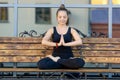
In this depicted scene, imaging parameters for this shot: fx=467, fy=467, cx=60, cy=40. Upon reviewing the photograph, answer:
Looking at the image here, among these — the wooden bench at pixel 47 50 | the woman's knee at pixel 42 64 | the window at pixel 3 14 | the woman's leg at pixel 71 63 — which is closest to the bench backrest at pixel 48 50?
the wooden bench at pixel 47 50

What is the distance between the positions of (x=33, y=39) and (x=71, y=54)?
35.0 inches

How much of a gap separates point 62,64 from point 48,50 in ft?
2.69

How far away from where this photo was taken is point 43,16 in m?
9.09

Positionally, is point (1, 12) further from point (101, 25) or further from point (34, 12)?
point (101, 25)

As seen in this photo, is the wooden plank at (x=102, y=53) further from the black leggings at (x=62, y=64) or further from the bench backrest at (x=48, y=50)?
the black leggings at (x=62, y=64)

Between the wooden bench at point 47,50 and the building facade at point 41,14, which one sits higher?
the building facade at point 41,14

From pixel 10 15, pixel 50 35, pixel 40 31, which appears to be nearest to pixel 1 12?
pixel 10 15

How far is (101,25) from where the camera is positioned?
913 cm

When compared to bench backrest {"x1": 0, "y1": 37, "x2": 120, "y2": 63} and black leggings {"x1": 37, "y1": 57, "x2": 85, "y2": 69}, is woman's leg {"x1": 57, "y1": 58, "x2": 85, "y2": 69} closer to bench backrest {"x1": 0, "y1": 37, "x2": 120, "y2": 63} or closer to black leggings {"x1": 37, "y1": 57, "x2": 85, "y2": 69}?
black leggings {"x1": 37, "y1": 57, "x2": 85, "y2": 69}

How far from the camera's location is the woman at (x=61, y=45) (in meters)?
7.53

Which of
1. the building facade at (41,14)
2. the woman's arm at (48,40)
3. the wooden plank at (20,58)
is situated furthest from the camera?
the building facade at (41,14)

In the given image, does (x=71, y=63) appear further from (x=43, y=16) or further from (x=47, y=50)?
(x=43, y=16)

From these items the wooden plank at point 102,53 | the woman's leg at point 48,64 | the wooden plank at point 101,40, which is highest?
the wooden plank at point 101,40

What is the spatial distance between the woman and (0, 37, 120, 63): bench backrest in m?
0.37
